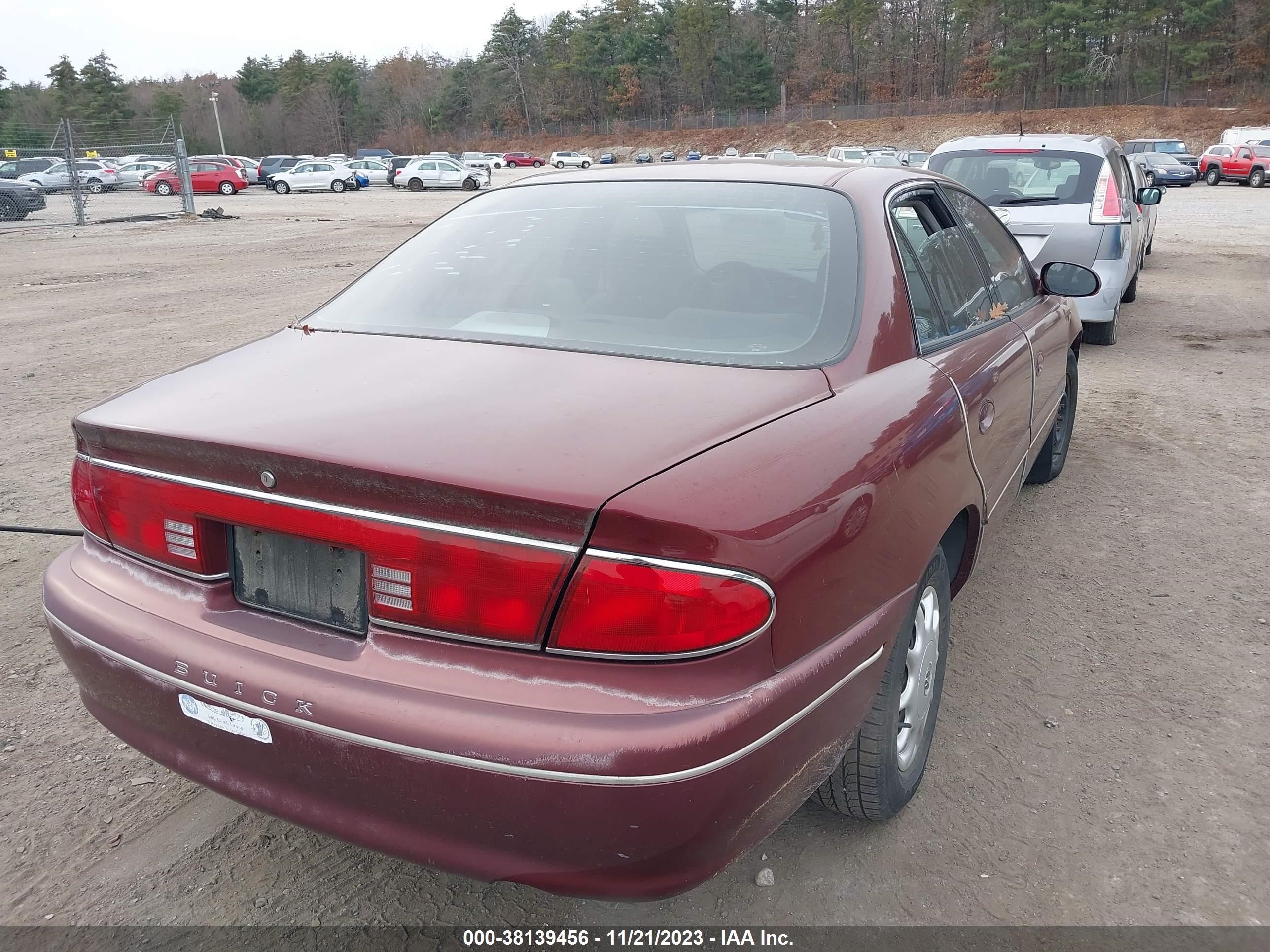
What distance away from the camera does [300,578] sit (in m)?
1.91

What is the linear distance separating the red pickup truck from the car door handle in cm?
3577

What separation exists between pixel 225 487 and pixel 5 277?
15.5 meters

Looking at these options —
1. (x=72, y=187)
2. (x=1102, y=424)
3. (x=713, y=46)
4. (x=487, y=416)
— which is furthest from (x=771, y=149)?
(x=487, y=416)

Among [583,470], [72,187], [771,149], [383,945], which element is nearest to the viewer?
[583,470]

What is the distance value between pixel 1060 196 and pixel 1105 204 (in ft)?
1.12

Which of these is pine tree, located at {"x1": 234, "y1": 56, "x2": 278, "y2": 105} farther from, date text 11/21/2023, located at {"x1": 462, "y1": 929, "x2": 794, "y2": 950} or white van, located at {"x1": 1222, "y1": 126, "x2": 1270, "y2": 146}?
date text 11/21/2023, located at {"x1": 462, "y1": 929, "x2": 794, "y2": 950}

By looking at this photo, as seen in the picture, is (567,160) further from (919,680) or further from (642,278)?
(919,680)

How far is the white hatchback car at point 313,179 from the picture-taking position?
41375 mm

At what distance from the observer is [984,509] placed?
3010 millimetres

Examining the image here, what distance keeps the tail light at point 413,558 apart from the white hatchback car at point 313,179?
142 ft

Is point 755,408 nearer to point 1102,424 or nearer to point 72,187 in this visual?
point 1102,424

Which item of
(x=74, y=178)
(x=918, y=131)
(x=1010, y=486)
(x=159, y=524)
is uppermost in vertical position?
(x=918, y=131)

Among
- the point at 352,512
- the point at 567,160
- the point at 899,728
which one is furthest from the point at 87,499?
the point at 567,160

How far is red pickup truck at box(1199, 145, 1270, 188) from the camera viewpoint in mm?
31750
